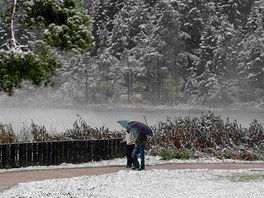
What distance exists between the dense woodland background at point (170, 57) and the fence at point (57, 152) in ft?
159

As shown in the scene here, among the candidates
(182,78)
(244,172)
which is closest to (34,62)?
(244,172)

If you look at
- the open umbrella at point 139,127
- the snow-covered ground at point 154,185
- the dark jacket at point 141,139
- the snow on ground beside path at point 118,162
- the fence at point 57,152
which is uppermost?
the open umbrella at point 139,127

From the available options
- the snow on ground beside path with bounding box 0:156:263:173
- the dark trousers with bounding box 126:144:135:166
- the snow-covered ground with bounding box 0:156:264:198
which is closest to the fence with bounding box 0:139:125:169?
the snow on ground beside path with bounding box 0:156:263:173

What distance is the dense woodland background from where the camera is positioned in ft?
229

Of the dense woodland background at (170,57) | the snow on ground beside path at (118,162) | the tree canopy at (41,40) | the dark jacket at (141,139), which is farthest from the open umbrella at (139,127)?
the dense woodland background at (170,57)

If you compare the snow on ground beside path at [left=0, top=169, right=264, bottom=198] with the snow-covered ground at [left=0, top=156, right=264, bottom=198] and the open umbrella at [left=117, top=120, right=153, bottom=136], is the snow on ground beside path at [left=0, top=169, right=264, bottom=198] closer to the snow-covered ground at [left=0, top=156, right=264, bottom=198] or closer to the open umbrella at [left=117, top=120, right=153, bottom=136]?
the snow-covered ground at [left=0, top=156, right=264, bottom=198]

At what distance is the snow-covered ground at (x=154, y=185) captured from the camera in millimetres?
12391

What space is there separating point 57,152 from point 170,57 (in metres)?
59.8

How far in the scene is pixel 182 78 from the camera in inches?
3009

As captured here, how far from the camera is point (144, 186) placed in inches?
527

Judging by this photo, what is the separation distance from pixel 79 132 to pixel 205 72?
50723 millimetres

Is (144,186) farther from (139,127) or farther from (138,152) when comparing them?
(139,127)

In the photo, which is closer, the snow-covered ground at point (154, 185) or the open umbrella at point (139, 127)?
the snow-covered ground at point (154, 185)

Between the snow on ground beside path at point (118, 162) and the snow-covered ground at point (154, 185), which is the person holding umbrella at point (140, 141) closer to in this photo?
the snow-covered ground at point (154, 185)
